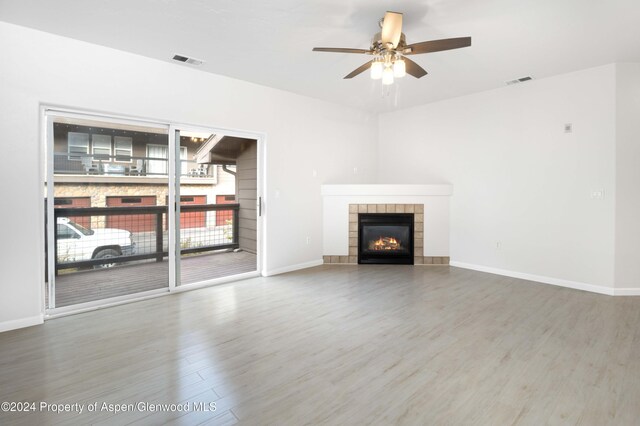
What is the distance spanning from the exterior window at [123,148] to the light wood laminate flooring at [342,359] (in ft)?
5.40

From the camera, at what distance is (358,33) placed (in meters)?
3.18

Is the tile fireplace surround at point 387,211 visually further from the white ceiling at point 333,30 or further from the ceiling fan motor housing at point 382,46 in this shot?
the ceiling fan motor housing at point 382,46

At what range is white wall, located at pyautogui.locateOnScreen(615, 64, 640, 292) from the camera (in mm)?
4008

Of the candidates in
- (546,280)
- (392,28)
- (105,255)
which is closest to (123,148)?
(105,255)

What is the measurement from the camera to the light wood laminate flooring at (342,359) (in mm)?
1933

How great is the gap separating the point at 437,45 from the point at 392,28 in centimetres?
42

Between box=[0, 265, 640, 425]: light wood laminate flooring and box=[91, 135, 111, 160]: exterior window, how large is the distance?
166 centimetres

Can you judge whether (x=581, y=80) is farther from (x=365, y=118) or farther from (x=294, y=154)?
(x=294, y=154)

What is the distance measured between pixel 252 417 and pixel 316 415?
36 centimetres

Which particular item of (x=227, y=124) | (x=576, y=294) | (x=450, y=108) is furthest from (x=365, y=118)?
(x=576, y=294)

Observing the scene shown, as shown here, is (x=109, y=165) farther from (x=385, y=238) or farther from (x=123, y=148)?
(x=385, y=238)

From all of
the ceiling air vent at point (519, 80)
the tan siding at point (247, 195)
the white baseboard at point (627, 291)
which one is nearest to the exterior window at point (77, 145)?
the tan siding at point (247, 195)

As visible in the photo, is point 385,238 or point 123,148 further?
point 385,238

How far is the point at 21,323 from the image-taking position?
3.10 m
